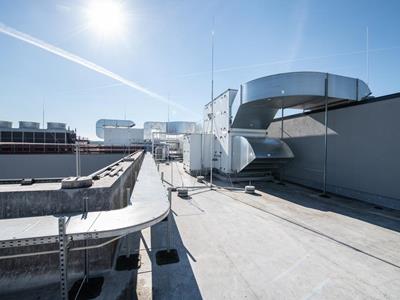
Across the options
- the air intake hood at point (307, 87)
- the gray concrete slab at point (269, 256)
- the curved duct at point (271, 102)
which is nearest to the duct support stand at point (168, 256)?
the gray concrete slab at point (269, 256)

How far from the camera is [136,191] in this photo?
100 inches

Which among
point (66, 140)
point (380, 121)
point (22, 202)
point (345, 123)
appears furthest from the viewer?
point (66, 140)

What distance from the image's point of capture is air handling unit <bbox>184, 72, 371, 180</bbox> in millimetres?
5672

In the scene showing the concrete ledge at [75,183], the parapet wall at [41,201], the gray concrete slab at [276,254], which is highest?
the concrete ledge at [75,183]

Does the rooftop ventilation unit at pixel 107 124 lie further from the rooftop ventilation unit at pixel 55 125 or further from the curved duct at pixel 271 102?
the curved duct at pixel 271 102

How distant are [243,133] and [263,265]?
6.66m

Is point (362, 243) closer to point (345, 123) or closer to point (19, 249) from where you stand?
point (345, 123)

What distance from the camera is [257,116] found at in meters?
8.41

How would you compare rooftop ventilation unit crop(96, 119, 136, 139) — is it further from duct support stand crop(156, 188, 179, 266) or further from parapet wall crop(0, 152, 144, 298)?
parapet wall crop(0, 152, 144, 298)

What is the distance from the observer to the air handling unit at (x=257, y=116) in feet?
18.6

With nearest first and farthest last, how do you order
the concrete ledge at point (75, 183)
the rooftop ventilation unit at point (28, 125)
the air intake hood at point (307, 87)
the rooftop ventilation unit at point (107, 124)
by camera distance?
the concrete ledge at point (75, 183), the air intake hood at point (307, 87), the rooftop ventilation unit at point (28, 125), the rooftop ventilation unit at point (107, 124)

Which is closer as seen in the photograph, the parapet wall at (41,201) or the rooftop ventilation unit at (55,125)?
the parapet wall at (41,201)

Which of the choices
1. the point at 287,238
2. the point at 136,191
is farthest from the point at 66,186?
the point at 287,238

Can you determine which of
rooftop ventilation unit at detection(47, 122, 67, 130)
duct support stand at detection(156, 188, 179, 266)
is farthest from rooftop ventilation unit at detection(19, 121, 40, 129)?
duct support stand at detection(156, 188, 179, 266)
